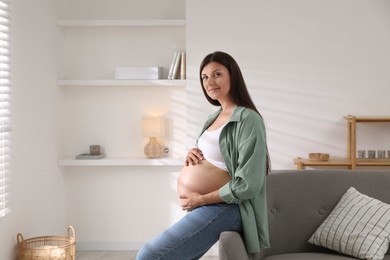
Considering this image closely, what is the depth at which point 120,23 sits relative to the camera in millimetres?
5059

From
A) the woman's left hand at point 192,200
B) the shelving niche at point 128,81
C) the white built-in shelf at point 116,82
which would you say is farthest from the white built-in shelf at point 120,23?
the woman's left hand at point 192,200

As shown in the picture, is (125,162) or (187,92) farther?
(125,162)

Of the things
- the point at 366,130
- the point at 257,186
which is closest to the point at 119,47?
the point at 366,130

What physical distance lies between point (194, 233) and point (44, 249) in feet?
6.25

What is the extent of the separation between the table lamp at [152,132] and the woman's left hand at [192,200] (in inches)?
93.4

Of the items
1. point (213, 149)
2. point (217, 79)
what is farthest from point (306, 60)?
point (213, 149)

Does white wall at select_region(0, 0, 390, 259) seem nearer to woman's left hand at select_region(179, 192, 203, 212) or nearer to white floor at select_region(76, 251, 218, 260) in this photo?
white floor at select_region(76, 251, 218, 260)

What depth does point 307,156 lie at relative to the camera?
4902 millimetres

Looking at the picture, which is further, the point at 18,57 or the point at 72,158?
the point at 72,158

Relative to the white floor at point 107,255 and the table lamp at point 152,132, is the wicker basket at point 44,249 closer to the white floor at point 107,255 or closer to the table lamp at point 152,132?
the white floor at point 107,255

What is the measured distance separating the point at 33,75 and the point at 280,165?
81.9 inches

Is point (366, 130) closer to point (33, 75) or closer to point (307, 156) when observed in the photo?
point (307, 156)

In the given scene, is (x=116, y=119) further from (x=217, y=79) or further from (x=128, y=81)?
(x=217, y=79)

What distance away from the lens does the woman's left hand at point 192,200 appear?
2629 mm
